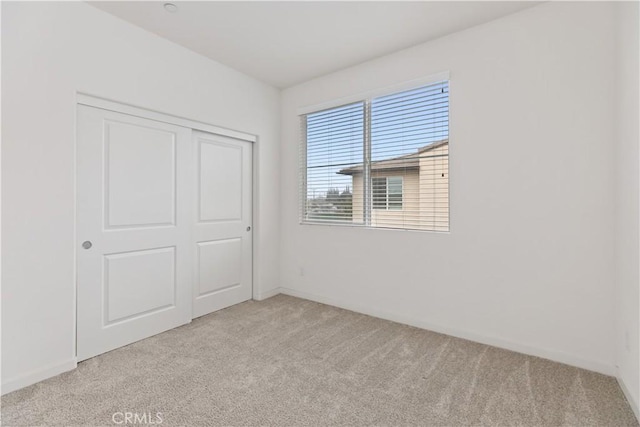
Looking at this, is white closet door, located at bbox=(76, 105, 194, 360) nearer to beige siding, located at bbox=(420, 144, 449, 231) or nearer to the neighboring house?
the neighboring house

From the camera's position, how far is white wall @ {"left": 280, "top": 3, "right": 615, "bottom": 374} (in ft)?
7.33

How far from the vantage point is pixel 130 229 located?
2723 mm

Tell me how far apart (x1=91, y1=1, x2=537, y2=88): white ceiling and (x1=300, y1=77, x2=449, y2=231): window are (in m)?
0.51

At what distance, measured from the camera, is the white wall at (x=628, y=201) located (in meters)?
1.80

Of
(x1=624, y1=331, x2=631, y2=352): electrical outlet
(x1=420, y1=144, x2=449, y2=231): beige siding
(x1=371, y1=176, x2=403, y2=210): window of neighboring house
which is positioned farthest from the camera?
(x1=371, y1=176, x2=403, y2=210): window of neighboring house

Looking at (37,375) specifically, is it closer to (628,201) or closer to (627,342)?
(627,342)

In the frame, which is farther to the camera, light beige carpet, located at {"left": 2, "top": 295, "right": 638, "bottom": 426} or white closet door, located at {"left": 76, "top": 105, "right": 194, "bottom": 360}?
white closet door, located at {"left": 76, "top": 105, "right": 194, "bottom": 360}

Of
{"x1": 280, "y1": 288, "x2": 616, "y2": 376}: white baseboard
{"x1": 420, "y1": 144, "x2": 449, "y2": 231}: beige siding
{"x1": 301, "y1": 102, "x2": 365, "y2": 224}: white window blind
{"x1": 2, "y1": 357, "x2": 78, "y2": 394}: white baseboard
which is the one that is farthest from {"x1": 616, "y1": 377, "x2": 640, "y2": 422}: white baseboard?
{"x1": 2, "y1": 357, "x2": 78, "y2": 394}: white baseboard

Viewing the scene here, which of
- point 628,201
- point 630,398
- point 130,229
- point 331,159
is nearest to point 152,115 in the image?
point 130,229

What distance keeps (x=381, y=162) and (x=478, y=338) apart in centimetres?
189

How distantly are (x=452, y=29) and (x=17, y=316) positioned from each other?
3.95 m

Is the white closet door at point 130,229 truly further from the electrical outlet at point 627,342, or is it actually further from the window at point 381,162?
the electrical outlet at point 627,342

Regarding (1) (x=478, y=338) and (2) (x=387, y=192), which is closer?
(1) (x=478, y=338)

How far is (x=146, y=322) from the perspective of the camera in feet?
9.27
